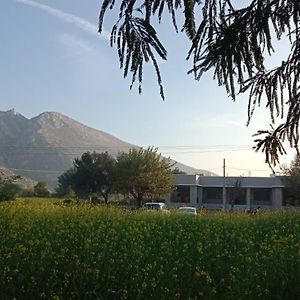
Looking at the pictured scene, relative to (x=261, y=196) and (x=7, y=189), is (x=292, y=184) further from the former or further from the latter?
(x=7, y=189)

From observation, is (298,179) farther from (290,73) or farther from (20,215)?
(290,73)

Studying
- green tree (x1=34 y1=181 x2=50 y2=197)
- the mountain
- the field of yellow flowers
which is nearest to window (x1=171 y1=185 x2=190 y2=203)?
green tree (x1=34 y1=181 x2=50 y2=197)

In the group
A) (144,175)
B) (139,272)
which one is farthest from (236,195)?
(139,272)

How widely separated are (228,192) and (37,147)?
10199 centimetres

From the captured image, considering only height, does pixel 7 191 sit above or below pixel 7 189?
below

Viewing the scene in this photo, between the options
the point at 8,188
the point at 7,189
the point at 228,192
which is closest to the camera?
the point at 7,189

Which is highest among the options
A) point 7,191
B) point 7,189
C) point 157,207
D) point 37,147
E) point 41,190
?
point 37,147

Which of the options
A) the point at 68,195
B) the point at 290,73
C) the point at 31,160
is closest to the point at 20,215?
the point at 290,73

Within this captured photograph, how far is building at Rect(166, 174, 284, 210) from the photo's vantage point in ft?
194

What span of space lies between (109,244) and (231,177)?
185 ft

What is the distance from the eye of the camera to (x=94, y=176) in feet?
189

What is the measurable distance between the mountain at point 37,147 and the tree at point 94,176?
2786 inches

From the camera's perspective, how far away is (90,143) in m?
194

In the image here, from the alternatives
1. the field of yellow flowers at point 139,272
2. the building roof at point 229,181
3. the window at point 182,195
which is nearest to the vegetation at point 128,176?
the window at point 182,195
